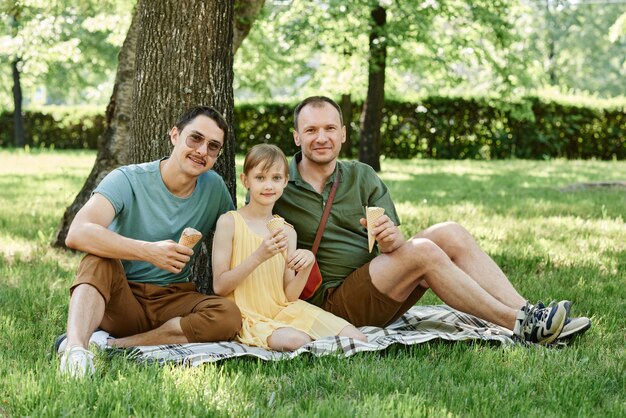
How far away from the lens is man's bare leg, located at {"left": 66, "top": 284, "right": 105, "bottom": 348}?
399 centimetres

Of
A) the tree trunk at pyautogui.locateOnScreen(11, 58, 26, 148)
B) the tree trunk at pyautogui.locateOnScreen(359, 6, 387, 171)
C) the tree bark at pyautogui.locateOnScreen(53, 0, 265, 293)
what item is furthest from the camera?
the tree trunk at pyautogui.locateOnScreen(11, 58, 26, 148)

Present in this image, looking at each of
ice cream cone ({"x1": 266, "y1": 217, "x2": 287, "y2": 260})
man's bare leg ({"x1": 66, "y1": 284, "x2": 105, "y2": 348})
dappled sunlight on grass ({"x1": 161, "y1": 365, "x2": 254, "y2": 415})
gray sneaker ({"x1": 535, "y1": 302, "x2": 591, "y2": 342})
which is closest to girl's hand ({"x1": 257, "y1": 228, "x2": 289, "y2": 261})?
ice cream cone ({"x1": 266, "y1": 217, "x2": 287, "y2": 260})

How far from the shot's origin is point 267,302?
15.4 feet

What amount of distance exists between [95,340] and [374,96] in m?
13.5

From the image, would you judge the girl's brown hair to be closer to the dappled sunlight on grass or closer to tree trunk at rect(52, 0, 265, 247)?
the dappled sunlight on grass

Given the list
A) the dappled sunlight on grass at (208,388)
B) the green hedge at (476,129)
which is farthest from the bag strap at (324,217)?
the green hedge at (476,129)

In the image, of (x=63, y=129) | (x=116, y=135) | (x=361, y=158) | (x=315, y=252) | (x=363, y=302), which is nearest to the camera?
(x=363, y=302)

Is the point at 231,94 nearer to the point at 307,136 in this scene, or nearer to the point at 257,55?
the point at 307,136

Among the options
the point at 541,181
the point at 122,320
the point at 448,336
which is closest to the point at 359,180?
the point at 448,336

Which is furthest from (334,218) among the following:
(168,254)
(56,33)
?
(56,33)

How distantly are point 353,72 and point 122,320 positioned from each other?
596 inches

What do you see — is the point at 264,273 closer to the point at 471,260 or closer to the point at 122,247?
the point at 122,247

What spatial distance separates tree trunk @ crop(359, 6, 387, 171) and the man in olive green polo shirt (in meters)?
11.3

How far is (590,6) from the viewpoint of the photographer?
142 feet
